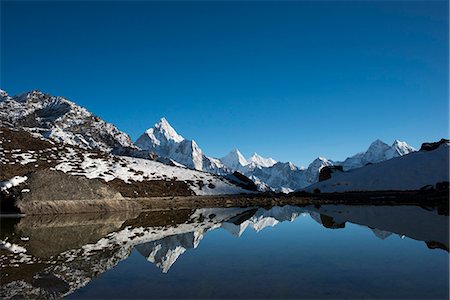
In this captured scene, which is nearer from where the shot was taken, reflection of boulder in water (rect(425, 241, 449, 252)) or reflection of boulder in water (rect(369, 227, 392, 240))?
reflection of boulder in water (rect(425, 241, 449, 252))

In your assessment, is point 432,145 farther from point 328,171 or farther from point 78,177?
point 78,177

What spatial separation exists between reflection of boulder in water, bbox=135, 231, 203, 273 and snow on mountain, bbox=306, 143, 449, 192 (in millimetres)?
48015

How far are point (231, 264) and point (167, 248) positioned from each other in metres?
4.92

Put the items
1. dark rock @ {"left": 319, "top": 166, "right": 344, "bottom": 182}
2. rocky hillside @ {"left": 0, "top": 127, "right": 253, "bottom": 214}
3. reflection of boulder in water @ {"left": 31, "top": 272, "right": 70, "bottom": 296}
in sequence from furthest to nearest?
1. dark rock @ {"left": 319, "top": 166, "right": 344, "bottom": 182}
2. rocky hillside @ {"left": 0, "top": 127, "right": 253, "bottom": 214}
3. reflection of boulder in water @ {"left": 31, "top": 272, "right": 70, "bottom": 296}

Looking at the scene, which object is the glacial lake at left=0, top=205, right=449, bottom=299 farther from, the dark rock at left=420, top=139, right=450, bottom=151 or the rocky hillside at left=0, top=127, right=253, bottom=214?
the dark rock at left=420, top=139, right=450, bottom=151

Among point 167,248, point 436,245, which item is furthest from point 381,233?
point 167,248

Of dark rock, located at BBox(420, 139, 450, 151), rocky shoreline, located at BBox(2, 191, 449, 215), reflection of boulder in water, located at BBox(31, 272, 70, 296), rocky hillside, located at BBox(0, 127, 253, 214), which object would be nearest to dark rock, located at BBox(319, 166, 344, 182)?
rocky shoreline, located at BBox(2, 191, 449, 215)

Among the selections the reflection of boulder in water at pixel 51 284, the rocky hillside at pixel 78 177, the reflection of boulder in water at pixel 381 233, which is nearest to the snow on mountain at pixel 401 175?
the rocky hillside at pixel 78 177

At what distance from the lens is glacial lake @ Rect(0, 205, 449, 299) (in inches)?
418

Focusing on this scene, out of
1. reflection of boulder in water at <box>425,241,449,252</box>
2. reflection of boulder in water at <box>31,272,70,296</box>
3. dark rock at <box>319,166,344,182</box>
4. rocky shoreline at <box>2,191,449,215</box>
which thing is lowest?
reflection of boulder in water at <box>31,272,70,296</box>

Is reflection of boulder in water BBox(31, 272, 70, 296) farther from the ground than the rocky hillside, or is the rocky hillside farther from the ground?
the rocky hillside

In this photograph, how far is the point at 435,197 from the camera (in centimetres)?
5238

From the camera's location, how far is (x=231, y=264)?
14.5 m

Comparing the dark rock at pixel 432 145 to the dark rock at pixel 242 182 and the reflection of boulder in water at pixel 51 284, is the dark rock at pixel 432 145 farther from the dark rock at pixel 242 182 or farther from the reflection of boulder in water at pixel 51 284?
the reflection of boulder in water at pixel 51 284
